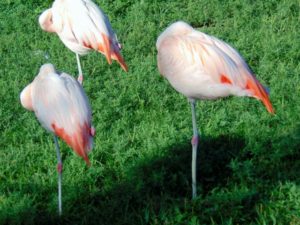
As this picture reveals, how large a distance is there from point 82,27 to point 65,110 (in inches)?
58.0

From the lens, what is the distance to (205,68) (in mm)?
3861

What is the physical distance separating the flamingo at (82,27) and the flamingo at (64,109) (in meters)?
0.96

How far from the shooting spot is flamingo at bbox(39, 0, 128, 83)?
5004mm

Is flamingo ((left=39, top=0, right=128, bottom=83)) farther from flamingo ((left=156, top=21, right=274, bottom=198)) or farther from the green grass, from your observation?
flamingo ((left=156, top=21, right=274, bottom=198))

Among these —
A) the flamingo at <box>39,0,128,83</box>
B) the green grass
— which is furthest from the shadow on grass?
the flamingo at <box>39,0,128,83</box>

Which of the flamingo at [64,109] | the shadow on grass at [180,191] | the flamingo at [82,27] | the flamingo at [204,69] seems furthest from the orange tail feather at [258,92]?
the flamingo at [82,27]

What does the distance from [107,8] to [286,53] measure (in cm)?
216

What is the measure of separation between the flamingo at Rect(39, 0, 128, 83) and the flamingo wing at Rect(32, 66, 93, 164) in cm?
98

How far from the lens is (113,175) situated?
446 cm

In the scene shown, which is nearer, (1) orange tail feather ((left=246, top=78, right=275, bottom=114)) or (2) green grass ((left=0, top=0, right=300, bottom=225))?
(1) orange tail feather ((left=246, top=78, right=275, bottom=114))

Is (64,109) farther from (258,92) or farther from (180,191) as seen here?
(258,92)

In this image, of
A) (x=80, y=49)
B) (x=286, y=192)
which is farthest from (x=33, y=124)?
(x=286, y=192)

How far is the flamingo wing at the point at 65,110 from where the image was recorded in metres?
3.73

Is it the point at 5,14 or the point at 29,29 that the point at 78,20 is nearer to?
the point at 29,29
